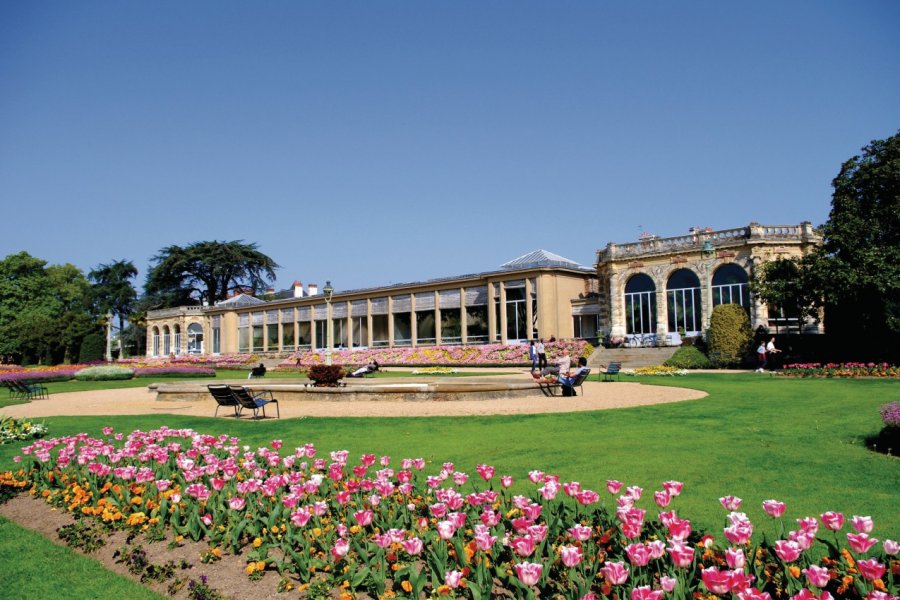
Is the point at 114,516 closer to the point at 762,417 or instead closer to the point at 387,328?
the point at 762,417

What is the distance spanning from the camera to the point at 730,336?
1115 inches

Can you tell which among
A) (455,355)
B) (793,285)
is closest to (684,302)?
(793,285)

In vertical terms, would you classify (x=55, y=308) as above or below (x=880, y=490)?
above

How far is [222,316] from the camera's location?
2415 inches

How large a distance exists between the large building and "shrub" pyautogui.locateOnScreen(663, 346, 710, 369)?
4175mm

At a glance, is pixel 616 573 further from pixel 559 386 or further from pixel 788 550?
pixel 559 386

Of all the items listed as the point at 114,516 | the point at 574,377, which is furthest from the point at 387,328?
the point at 114,516

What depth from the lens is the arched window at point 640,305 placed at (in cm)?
3600

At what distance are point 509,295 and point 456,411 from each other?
27.6 m

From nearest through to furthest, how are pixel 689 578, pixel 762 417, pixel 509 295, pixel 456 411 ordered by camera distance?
1. pixel 689 578
2. pixel 762 417
3. pixel 456 411
4. pixel 509 295

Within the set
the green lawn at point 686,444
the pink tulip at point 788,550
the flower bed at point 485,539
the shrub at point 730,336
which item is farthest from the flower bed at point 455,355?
the pink tulip at point 788,550

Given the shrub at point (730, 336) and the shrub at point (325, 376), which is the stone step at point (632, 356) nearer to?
the shrub at point (730, 336)

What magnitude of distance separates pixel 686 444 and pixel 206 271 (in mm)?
71273

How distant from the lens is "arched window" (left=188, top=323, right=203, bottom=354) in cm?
6391
